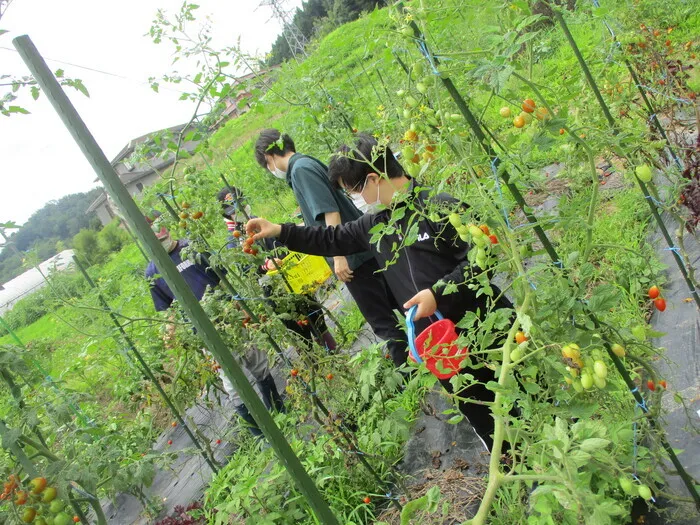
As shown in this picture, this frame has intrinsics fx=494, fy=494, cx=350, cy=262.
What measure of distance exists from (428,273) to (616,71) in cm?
160

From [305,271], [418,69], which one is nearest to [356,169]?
[418,69]

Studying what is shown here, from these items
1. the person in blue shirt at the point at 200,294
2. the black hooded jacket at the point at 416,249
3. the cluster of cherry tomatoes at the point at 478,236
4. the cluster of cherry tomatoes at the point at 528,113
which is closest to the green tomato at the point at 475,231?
the cluster of cherry tomatoes at the point at 478,236

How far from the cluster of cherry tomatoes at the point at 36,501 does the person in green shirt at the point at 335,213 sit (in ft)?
5.49

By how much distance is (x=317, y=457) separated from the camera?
2188mm

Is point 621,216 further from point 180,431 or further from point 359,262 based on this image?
point 180,431

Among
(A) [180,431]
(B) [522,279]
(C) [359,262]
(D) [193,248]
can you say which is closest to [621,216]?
(C) [359,262]

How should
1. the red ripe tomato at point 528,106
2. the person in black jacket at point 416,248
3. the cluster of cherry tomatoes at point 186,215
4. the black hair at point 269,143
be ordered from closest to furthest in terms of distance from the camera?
the red ripe tomato at point 528,106, the person in black jacket at point 416,248, the cluster of cherry tomatoes at point 186,215, the black hair at point 269,143

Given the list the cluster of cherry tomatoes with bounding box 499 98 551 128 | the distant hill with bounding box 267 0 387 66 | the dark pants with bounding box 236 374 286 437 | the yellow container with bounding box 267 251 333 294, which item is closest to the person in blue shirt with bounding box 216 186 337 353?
the yellow container with bounding box 267 251 333 294

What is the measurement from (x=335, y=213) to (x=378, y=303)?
24.4 inches

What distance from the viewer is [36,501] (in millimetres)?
1393

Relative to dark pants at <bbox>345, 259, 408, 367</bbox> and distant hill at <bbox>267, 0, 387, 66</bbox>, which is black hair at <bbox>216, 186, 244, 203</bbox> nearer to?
dark pants at <bbox>345, 259, 408, 367</bbox>

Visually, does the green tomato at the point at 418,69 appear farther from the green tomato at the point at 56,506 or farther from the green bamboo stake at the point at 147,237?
the green tomato at the point at 56,506

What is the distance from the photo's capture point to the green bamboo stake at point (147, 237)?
94cm

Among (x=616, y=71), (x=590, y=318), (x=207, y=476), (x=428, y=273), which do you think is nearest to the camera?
(x=590, y=318)
